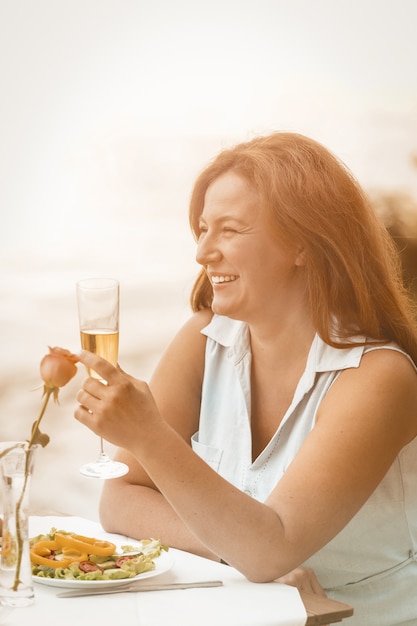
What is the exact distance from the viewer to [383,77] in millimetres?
2988

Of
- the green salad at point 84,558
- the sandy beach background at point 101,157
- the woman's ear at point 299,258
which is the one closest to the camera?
the green salad at point 84,558

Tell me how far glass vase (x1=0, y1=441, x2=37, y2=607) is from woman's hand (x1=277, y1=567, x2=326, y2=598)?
0.48m

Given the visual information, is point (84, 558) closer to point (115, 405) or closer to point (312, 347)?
point (115, 405)

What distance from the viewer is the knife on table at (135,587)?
1374 mm

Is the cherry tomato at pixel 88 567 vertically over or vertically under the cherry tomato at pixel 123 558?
over

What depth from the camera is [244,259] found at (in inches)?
77.5

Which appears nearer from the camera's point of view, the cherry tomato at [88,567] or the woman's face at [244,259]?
the cherry tomato at [88,567]

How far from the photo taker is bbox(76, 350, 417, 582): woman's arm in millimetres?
1473

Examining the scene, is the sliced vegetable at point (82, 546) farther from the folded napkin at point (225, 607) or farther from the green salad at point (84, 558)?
the folded napkin at point (225, 607)

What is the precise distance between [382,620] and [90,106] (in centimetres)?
195

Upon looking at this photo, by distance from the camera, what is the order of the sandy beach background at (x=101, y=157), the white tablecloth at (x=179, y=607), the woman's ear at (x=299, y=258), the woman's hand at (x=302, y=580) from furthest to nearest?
the sandy beach background at (x=101, y=157) → the woman's ear at (x=299, y=258) → the woman's hand at (x=302, y=580) → the white tablecloth at (x=179, y=607)

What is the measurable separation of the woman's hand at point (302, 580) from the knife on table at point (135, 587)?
21 centimetres

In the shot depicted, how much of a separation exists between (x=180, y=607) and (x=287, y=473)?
380mm

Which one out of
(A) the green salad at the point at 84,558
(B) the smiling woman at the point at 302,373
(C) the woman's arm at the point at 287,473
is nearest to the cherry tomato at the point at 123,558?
(A) the green salad at the point at 84,558
